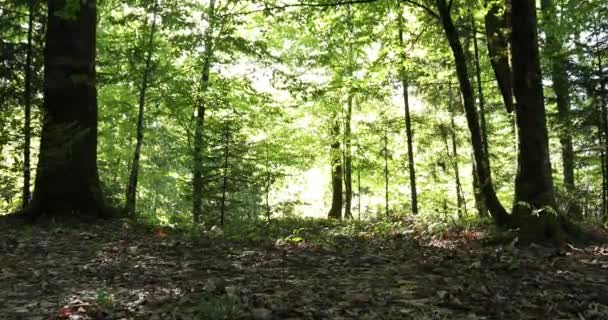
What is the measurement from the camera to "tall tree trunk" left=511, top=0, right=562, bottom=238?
7.15 m

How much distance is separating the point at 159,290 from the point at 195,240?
3364 mm

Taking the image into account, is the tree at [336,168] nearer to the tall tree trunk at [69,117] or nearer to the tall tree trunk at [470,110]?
the tall tree trunk at [69,117]

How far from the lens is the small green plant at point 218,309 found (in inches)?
143

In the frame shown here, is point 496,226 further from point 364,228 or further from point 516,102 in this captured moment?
point 364,228

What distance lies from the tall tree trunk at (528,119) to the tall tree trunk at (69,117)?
7.87m

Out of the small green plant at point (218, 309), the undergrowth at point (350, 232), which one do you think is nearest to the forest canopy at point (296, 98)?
the undergrowth at point (350, 232)

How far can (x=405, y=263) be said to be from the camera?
5.99 metres

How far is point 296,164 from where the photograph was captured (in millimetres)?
20766

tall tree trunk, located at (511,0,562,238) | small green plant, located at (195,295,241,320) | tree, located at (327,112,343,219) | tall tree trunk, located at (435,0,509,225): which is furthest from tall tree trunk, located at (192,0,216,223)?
small green plant, located at (195,295,241,320)

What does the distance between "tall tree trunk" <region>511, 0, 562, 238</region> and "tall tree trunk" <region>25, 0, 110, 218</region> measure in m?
7.87

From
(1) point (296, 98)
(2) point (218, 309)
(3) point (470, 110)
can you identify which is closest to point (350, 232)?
(3) point (470, 110)

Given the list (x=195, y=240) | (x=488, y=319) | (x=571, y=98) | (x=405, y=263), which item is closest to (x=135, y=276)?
(x=195, y=240)

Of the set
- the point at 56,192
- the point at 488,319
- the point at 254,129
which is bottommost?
the point at 488,319

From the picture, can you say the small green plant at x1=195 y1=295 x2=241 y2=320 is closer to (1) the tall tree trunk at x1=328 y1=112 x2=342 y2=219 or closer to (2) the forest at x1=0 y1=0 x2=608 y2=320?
(2) the forest at x1=0 y1=0 x2=608 y2=320
